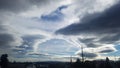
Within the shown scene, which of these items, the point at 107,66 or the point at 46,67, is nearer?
the point at 107,66

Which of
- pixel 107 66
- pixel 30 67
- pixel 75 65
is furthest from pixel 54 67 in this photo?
pixel 107 66

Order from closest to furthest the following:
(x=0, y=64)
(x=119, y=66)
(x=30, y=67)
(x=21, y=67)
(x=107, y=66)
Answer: (x=107, y=66) → (x=0, y=64) → (x=119, y=66) → (x=30, y=67) → (x=21, y=67)

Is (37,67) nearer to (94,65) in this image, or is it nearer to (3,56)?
(3,56)

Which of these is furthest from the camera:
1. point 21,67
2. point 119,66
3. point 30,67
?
point 21,67

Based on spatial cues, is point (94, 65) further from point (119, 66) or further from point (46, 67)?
point (46, 67)

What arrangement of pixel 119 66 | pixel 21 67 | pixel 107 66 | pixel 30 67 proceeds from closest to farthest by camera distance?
pixel 107 66
pixel 119 66
pixel 30 67
pixel 21 67

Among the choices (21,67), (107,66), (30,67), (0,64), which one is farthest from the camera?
(21,67)

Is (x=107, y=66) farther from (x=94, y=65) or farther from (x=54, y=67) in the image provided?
(x=54, y=67)

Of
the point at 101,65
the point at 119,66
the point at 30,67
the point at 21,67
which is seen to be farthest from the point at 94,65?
the point at 21,67

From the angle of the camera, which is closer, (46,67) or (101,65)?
(101,65)
